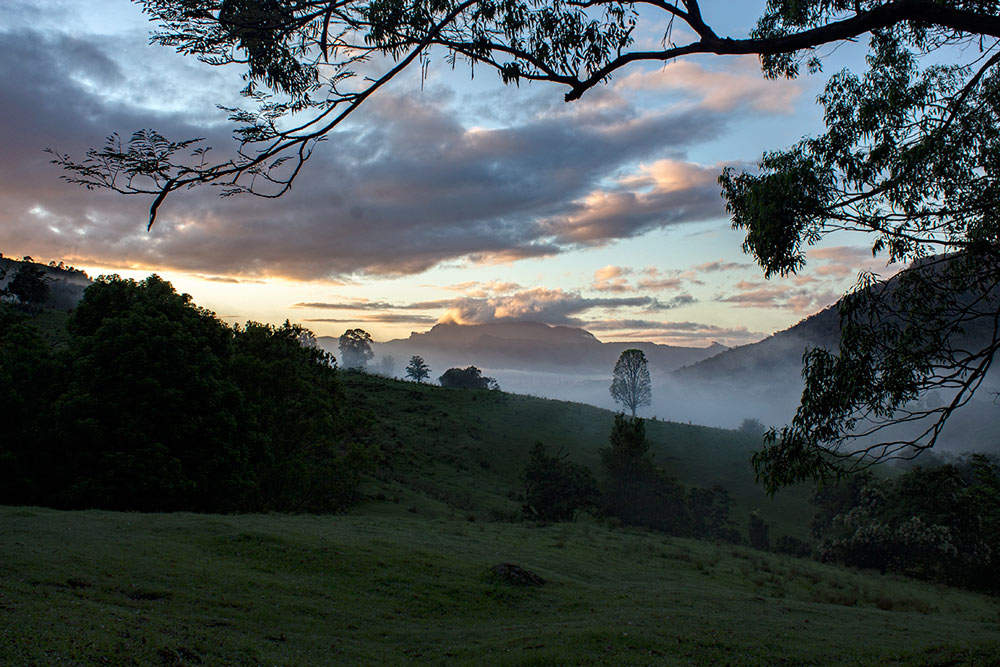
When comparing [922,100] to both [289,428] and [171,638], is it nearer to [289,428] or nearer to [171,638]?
[171,638]

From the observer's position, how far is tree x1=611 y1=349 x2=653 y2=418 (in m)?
111

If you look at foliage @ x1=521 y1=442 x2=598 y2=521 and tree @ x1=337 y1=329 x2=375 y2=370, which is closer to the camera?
foliage @ x1=521 y1=442 x2=598 y2=521

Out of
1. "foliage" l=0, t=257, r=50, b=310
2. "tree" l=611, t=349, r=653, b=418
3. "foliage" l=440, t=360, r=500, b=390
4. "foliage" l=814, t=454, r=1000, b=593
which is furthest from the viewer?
"foliage" l=440, t=360, r=500, b=390

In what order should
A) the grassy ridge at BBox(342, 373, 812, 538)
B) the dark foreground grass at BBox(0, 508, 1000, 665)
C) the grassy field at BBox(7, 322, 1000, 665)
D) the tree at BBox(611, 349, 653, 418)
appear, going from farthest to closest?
the tree at BBox(611, 349, 653, 418) < the grassy ridge at BBox(342, 373, 812, 538) < the grassy field at BBox(7, 322, 1000, 665) < the dark foreground grass at BBox(0, 508, 1000, 665)

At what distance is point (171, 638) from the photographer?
9.85m

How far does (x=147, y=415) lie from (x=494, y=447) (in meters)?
54.5

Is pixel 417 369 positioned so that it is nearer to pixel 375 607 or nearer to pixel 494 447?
pixel 494 447

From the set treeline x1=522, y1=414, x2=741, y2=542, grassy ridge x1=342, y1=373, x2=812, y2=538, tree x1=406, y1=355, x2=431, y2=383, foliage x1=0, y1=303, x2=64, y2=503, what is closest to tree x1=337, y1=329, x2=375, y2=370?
tree x1=406, y1=355, x2=431, y2=383

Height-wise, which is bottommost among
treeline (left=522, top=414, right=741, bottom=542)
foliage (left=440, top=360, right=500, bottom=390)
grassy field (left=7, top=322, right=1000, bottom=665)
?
treeline (left=522, top=414, right=741, bottom=542)

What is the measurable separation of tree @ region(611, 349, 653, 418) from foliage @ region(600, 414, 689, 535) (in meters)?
51.0

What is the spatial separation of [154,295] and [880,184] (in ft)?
124

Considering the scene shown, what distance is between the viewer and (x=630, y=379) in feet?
369

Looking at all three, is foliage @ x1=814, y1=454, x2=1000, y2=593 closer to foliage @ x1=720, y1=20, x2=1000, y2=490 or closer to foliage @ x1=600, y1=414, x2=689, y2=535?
foliage @ x1=600, y1=414, x2=689, y2=535

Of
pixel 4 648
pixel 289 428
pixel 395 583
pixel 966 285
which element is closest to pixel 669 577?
pixel 395 583
